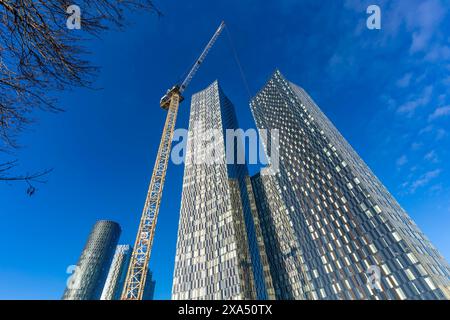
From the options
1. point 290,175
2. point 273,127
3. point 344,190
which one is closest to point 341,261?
point 344,190

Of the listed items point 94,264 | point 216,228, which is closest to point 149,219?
point 216,228

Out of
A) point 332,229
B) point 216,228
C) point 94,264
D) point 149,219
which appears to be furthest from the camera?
point 94,264

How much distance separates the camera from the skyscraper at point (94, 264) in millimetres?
163500

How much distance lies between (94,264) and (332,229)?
18453 centimetres

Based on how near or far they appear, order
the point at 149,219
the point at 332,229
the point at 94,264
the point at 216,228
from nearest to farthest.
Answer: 1. the point at 149,219
2. the point at 332,229
3. the point at 216,228
4. the point at 94,264

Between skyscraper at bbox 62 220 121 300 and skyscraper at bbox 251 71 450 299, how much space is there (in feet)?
493

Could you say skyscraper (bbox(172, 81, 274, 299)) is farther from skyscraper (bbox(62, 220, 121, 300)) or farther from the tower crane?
skyscraper (bbox(62, 220, 121, 300))

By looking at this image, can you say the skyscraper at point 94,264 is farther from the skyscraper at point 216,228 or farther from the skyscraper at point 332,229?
the skyscraper at point 332,229

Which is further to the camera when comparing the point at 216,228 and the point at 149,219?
the point at 216,228

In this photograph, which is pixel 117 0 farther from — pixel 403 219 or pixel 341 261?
pixel 403 219

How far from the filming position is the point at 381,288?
45.1 meters

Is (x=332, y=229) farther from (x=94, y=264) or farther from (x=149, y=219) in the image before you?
(x=94, y=264)

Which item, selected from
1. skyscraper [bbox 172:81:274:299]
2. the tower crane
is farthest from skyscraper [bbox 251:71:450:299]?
the tower crane

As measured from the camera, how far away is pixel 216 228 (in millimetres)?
74625
